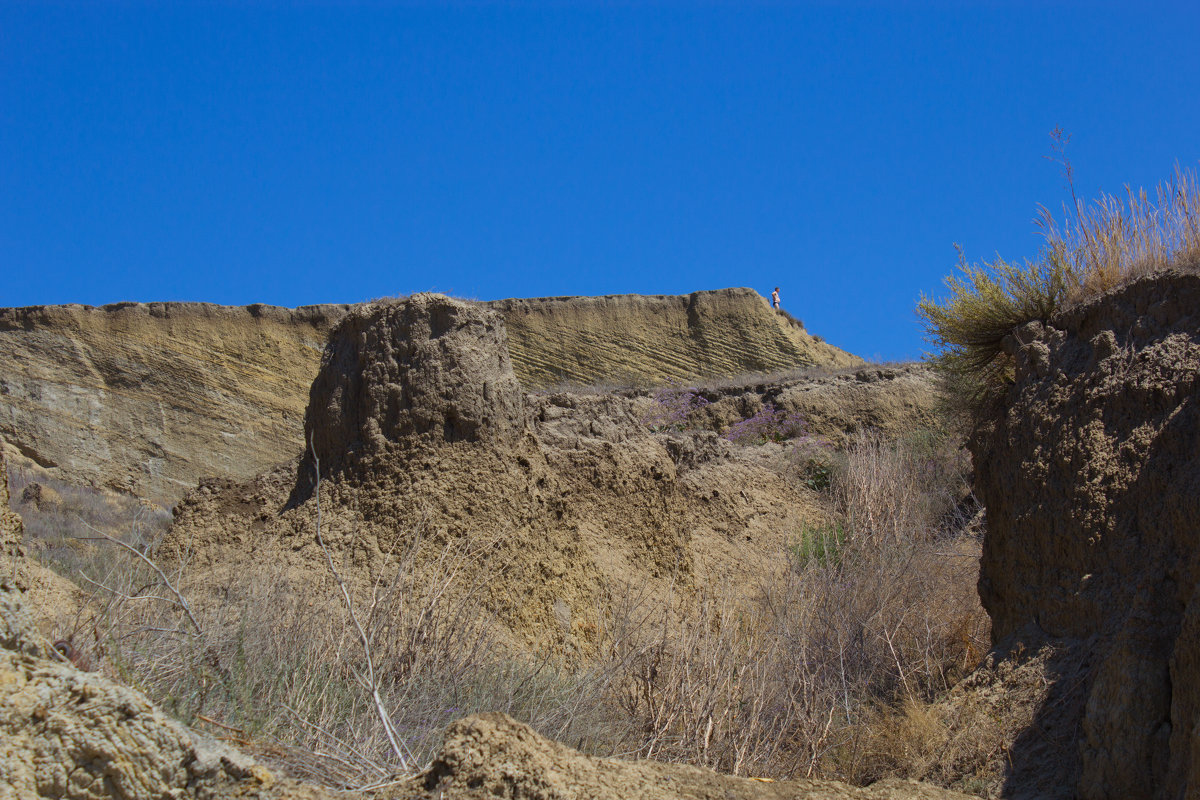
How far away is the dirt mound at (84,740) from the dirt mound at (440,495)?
306cm

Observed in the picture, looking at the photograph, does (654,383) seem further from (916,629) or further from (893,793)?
(893,793)

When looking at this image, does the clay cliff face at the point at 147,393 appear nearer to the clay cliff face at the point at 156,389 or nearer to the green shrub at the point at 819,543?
the clay cliff face at the point at 156,389

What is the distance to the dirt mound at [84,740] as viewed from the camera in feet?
7.96

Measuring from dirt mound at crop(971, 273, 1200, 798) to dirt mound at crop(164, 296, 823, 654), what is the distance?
2.12m

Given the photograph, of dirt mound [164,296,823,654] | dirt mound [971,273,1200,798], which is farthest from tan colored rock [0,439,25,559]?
dirt mound [971,273,1200,798]

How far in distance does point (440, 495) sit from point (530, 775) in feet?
11.8

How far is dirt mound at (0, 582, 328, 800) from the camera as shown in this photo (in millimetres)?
2426

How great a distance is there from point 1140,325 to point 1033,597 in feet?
4.94

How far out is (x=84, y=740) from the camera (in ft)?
8.07

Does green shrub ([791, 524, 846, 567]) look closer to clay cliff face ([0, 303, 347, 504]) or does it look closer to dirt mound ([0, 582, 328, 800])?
dirt mound ([0, 582, 328, 800])

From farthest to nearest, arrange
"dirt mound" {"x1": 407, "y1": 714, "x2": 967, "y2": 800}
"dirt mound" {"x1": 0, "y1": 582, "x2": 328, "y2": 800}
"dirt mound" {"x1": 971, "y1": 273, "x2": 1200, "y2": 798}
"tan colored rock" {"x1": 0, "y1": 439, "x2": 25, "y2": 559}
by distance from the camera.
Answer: "dirt mound" {"x1": 971, "y1": 273, "x2": 1200, "y2": 798}, "tan colored rock" {"x1": 0, "y1": 439, "x2": 25, "y2": 559}, "dirt mound" {"x1": 407, "y1": 714, "x2": 967, "y2": 800}, "dirt mound" {"x1": 0, "y1": 582, "x2": 328, "y2": 800}

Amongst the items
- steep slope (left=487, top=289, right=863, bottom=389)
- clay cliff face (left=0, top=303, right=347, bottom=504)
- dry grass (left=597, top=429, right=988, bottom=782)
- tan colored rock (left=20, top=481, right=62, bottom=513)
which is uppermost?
steep slope (left=487, top=289, right=863, bottom=389)

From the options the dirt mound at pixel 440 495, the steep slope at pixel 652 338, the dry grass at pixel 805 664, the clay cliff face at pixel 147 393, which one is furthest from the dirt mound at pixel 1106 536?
the steep slope at pixel 652 338

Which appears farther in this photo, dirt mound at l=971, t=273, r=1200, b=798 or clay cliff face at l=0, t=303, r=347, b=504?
clay cliff face at l=0, t=303, r=347, b=504
